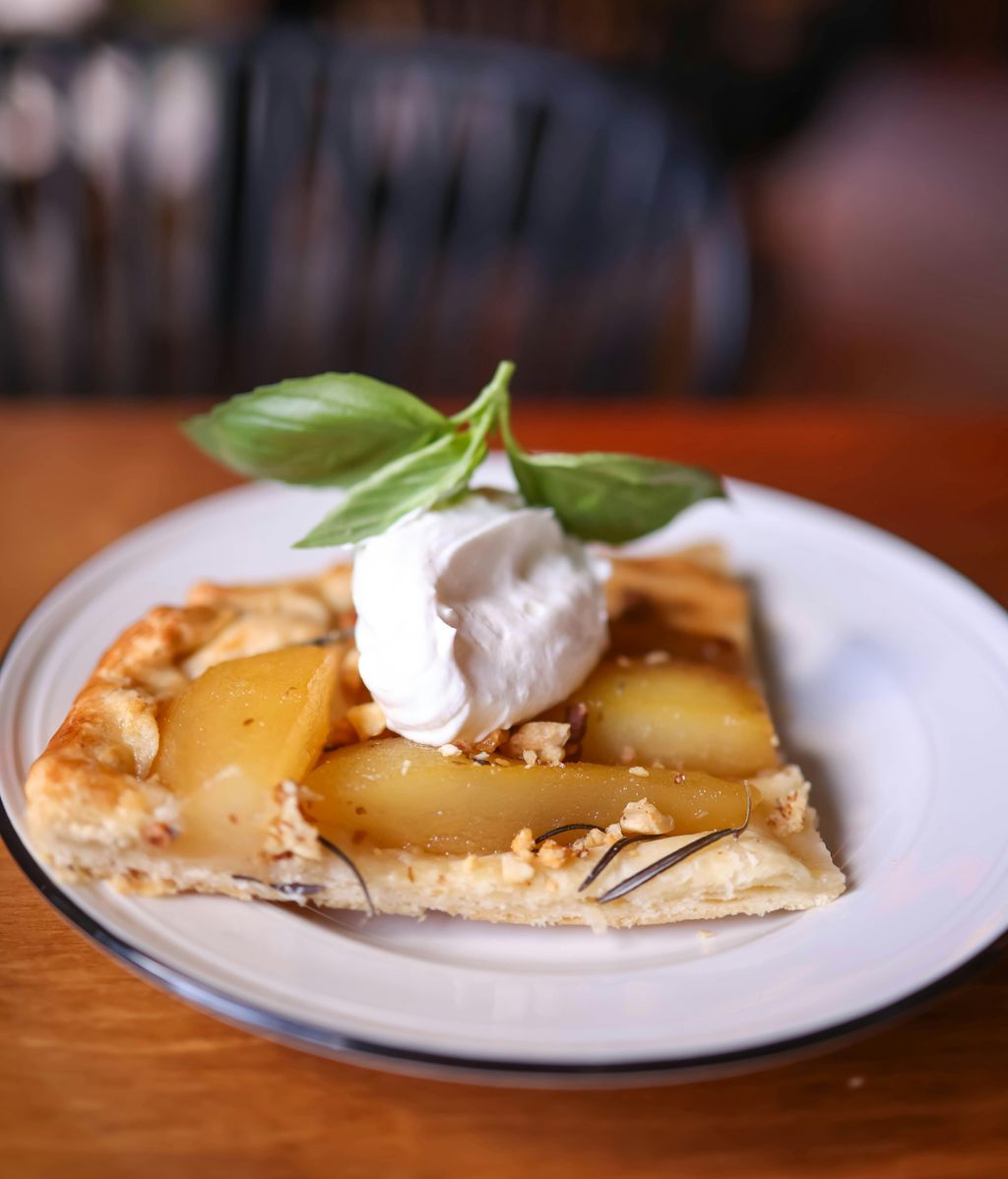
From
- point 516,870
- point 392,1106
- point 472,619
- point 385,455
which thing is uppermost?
point 385,455

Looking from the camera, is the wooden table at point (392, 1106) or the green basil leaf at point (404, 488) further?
the green basil leaf at point (404, 488)

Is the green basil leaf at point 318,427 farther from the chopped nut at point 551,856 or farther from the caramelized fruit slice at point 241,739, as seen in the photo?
the chopped nut at point 551,856

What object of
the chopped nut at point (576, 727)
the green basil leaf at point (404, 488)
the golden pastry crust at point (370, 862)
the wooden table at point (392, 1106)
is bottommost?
Result: the wooden table at point (392, 1106)

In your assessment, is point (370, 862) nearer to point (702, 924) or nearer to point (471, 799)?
point (471, 799)

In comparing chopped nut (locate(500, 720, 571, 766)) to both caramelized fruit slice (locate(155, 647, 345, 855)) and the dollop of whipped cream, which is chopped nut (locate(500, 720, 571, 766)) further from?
caramelized fruit slice (locate(155, 647, 345, 855))

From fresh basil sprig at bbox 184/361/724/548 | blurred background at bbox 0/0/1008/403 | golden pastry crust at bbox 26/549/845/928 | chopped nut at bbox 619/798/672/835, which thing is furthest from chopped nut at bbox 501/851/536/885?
blurred background at bbox 0/0/1008/403

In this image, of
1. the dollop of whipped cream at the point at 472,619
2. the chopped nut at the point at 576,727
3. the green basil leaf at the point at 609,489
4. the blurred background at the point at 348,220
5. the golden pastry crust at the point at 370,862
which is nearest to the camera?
the golden pastry crust at the point at 370,862

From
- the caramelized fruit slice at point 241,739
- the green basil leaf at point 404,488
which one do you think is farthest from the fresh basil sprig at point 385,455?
the caramelized fruit slice at point 241,739

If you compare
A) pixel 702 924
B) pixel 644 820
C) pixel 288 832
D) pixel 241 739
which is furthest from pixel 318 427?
pixel 702 924
